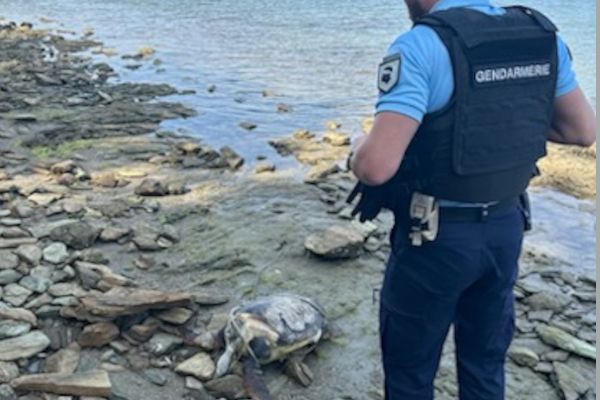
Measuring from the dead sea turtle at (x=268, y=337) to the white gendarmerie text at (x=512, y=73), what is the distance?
7.77 ft

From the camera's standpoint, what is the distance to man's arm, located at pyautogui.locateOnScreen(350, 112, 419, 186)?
100 inches

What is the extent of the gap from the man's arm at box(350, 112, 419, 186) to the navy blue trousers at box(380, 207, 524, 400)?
1.34ft

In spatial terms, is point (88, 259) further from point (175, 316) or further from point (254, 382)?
point (254, 382)

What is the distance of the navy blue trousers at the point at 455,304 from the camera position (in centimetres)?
288

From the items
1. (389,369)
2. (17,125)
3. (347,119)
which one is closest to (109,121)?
(17,125)

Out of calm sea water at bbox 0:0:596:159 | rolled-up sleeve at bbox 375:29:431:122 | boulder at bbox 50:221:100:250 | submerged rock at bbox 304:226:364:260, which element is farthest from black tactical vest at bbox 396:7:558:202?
calm sea water at bbox 0:0:596:159

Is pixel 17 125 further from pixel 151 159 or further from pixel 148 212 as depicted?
pixel 148 212

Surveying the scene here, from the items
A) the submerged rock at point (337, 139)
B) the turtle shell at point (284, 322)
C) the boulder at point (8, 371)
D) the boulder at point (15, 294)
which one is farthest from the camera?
the submerged rock at point (337, 139)

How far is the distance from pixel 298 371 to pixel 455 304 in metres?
1.73

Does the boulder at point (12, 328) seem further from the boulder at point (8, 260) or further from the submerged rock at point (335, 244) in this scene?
the submerged rock at point (335, 244)

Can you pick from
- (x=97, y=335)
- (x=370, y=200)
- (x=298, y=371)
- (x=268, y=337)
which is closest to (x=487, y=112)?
(x=370, y=200)

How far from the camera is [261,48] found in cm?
2059

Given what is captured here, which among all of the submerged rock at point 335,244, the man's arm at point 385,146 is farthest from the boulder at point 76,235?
the man's arm at point 385,146

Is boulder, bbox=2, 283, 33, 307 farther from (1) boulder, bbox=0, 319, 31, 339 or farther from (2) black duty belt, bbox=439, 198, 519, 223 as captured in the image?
(2) black duty belt, bbox=439, 198, 519, 223
